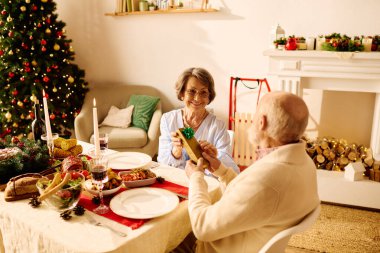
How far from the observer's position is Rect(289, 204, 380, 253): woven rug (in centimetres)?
232

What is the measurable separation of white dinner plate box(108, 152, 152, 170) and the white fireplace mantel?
1.71 meters

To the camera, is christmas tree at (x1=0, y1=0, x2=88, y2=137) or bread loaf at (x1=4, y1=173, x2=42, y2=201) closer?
bread loaf at (x1=4, y1=173, x2=42, y2=201)

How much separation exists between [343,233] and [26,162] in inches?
87.2

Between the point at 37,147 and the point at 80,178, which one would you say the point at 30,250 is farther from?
the point at 37,147

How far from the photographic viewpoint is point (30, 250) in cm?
121

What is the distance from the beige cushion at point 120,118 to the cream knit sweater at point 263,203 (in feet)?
8.77

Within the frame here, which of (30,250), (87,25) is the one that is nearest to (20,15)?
(87,25)

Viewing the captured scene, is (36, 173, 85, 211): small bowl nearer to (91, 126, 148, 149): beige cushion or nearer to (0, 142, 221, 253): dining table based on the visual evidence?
(0, 142, 221, 253): dining table

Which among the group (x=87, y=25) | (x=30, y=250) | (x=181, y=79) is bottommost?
(x=30, y=250)

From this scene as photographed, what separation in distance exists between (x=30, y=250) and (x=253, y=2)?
9.98ft

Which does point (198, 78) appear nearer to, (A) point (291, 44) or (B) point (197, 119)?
(B) point (197, 119)

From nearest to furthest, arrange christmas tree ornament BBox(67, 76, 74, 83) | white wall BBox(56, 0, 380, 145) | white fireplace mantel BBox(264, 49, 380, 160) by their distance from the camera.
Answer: white fireplace mantel BBox(264, 49, 380, 160), white wall BBox(56, 0, 380, 145), christmas tree ornament BBox(67, 76, 74, 83)

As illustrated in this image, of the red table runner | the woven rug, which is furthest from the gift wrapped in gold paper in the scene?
the woven rug

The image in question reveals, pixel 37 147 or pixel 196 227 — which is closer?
pixel 196 227
